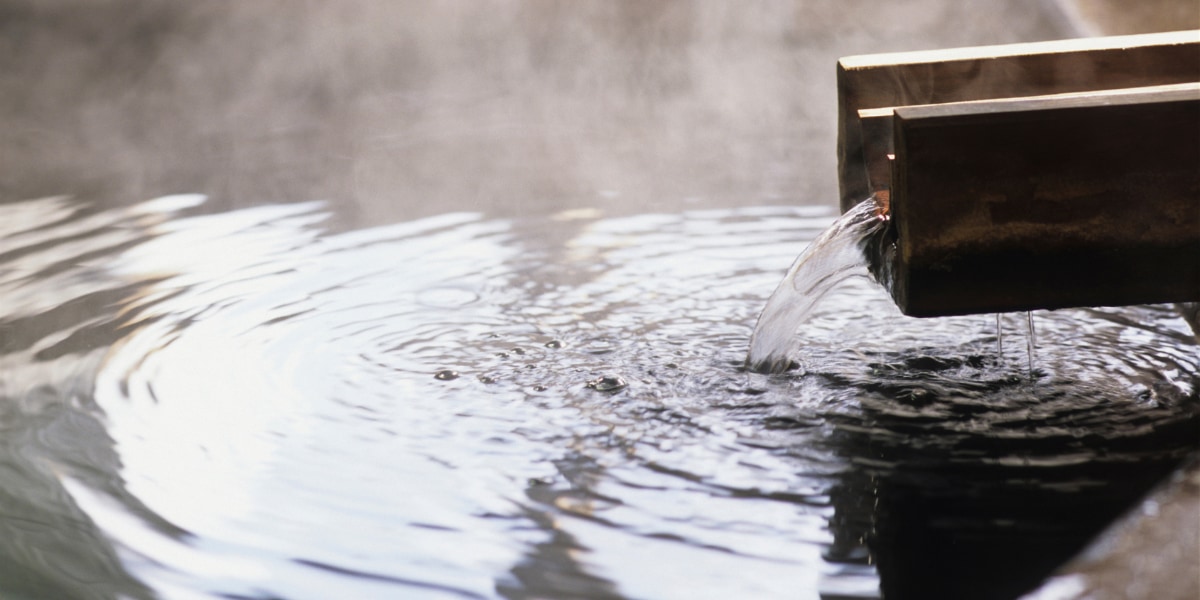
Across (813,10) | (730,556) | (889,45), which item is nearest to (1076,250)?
(730,556)

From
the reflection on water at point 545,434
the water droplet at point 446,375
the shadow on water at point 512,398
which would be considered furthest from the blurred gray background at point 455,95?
the water droplet at point 446,375

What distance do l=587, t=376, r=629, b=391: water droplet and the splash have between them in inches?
12.2

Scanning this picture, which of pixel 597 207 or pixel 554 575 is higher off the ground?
pixel 597 207

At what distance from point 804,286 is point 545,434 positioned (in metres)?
0.74

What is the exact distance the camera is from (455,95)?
7.94 meters

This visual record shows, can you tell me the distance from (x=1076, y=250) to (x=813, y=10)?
7.29m

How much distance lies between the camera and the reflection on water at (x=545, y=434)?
6.43 feet

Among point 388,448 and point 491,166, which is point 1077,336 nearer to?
point 388,448

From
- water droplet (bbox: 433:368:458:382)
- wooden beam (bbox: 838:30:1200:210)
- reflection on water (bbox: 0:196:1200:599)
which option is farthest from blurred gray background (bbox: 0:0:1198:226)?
water droplet (bbox: 433:368:458:382)

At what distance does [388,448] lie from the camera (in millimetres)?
2453

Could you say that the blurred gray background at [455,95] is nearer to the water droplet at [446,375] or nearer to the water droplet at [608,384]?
the water droplet at [446,375]

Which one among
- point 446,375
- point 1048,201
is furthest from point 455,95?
point 1048,201

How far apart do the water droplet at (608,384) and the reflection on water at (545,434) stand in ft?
0.04

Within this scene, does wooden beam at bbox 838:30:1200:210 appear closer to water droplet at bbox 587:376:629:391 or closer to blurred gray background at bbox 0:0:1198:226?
water droplet at bbox 587:376:629:391
